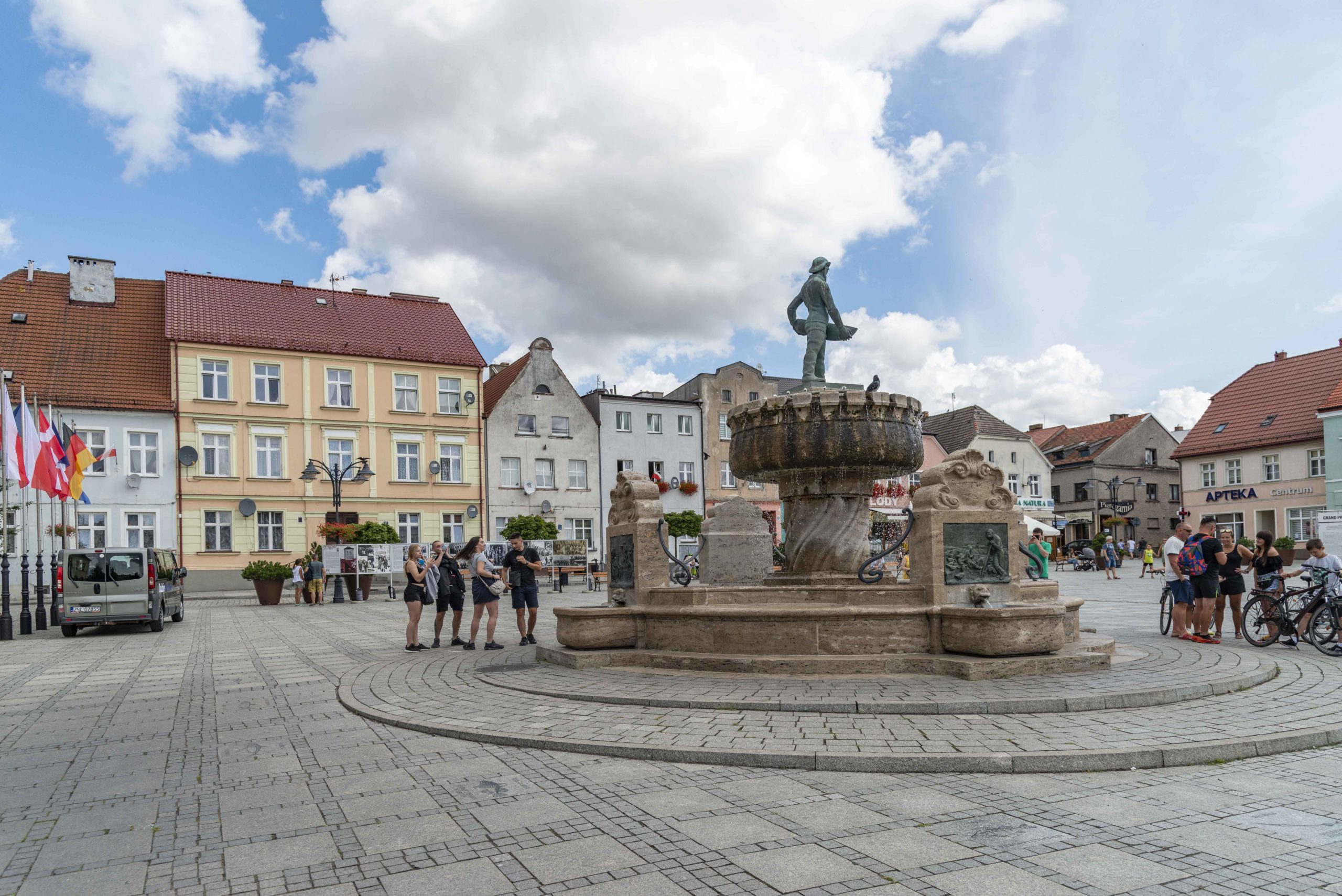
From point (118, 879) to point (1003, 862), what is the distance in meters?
3.98

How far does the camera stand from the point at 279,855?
4.67m

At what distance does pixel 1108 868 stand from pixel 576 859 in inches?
92.9

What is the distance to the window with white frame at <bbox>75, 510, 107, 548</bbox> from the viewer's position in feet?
113

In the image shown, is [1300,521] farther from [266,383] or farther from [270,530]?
[266,383]

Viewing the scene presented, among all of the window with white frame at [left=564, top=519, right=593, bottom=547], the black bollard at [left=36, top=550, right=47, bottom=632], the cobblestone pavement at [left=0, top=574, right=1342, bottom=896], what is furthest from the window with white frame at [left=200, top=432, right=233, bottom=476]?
the cobblestone pavement at [left=0, top=574, right=1342, bottom=896]

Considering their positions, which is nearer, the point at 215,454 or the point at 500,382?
the point at 215,454

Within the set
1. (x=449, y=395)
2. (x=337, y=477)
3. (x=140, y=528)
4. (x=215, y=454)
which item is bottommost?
(x=140, y=528)

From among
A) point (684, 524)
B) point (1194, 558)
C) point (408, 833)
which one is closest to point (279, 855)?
point (408, 833)

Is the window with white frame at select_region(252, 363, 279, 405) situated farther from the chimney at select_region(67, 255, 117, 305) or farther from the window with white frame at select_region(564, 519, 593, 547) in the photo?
the window with white frame at select_region(564, 519, 593, 547)

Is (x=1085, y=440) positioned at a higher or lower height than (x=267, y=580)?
higher

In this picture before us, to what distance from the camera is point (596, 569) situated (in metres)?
34.7

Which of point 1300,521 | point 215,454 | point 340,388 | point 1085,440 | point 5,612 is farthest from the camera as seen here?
point 1085,440

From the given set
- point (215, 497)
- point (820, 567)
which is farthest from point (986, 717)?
point (215, 497)

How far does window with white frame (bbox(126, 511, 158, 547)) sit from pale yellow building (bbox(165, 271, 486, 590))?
3.26ft
